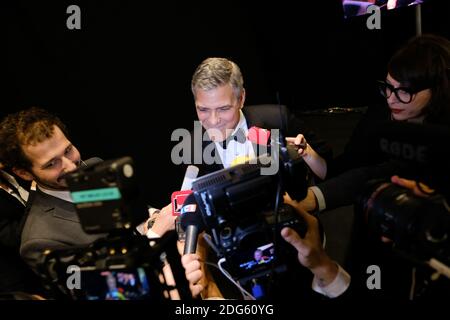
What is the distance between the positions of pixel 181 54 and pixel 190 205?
153cm

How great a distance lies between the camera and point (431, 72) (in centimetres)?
130

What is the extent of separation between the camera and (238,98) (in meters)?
1.49

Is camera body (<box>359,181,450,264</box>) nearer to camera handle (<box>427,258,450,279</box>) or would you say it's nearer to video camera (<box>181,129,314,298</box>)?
camera handle (<box>427,258,450,279</box>)

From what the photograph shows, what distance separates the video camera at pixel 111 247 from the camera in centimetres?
74

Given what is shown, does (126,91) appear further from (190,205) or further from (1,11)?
(190,205)

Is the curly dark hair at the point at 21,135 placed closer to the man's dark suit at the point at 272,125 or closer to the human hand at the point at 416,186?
the man's dark suit at the point at 272,125

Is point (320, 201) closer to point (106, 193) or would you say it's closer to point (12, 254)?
point (106, 193)

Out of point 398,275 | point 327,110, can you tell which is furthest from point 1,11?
point 327,110

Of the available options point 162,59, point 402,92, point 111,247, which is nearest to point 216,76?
point 402,92

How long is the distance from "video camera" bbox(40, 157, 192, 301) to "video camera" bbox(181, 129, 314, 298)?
0.15 meters

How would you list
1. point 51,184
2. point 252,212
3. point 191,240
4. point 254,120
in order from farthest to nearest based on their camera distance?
point 254,120 → point 51,184 → point 191,240 → point 252,212

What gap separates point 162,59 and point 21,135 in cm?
118

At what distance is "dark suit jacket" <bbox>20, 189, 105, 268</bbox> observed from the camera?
1.21 meters

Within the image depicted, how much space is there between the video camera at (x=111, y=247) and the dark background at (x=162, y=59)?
46.3 inches
